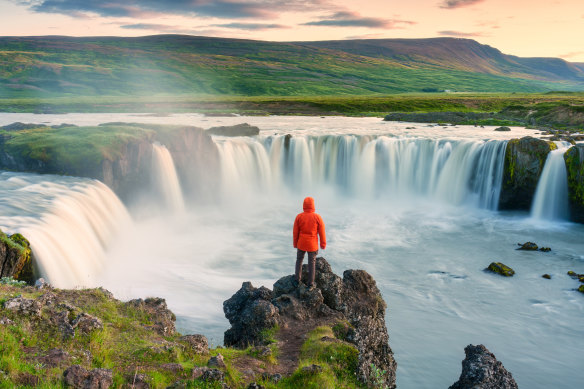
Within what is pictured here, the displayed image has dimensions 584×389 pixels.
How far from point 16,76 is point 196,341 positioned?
564ft

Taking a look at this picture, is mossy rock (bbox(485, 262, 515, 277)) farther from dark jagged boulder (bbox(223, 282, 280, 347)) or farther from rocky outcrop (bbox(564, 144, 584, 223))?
dark jagged boulder (bbox(223, 282, 280, 347))

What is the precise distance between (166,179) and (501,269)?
20.4m

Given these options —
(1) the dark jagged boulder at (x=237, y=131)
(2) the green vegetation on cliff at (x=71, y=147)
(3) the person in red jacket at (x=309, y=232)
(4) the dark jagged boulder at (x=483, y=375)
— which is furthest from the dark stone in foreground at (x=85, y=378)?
(1) the dark jagged boulder at (x=237, y=131)

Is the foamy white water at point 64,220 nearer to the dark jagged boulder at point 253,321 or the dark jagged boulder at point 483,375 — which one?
the dark jagged boulder at point 253,321

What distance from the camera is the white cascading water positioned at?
3356cm

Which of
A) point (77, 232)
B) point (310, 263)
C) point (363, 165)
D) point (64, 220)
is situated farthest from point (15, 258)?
point (363, 165)

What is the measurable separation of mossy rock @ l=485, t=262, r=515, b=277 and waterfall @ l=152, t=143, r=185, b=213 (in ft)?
63.0

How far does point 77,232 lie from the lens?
18844 millimetres

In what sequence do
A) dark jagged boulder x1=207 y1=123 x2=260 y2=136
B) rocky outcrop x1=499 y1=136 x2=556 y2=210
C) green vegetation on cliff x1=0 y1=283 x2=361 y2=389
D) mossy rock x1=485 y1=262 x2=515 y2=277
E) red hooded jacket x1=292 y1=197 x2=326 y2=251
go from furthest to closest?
dark jagged boulder x1=207 y1=123 x2=260 y2=136
rocky outcrop x1=499 y1=136 x2=556 y2=210
mossy rock x1=485 y1=262 x2=515 y2=277
red hooded jacket x1=292 y1=197 x2=326 y2=251
green vegetation on cliff x1=0 y1=283 x2=361 y2=389

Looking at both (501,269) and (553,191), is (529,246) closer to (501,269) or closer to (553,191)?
(501,269)

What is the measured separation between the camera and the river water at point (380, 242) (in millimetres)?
15219

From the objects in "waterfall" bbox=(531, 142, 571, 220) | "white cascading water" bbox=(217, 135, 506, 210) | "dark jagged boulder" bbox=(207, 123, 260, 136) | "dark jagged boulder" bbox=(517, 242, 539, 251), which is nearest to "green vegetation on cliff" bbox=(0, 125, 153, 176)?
"white cascading water" bbox=(217, 135, 506, 210)

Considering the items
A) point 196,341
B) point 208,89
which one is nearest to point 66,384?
point 196,341

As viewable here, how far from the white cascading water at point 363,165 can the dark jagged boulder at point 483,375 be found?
24620 millimetres
